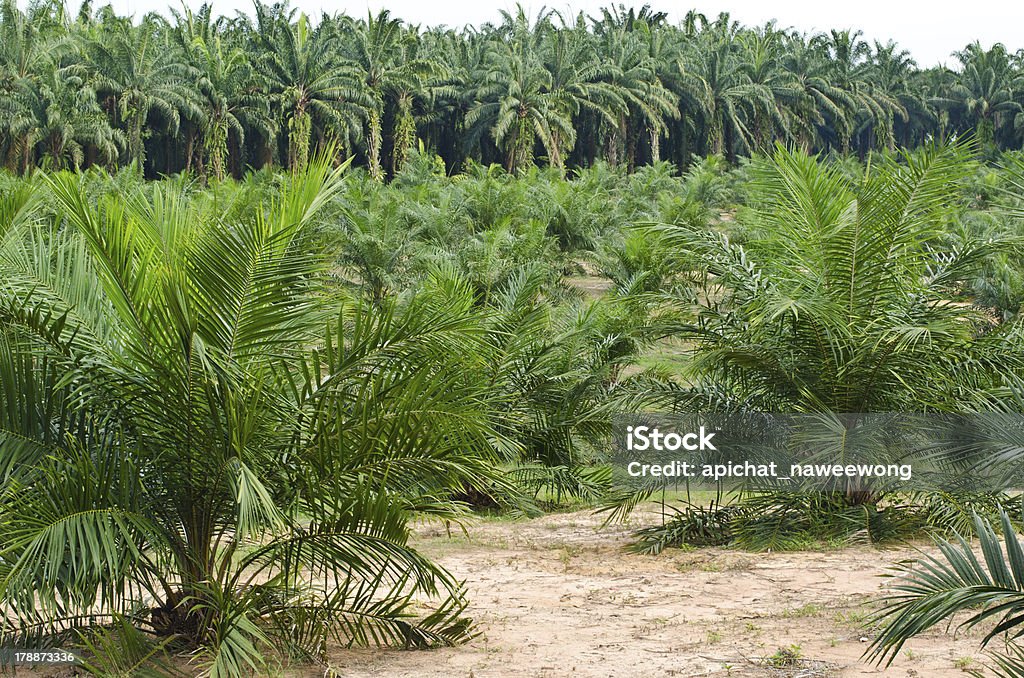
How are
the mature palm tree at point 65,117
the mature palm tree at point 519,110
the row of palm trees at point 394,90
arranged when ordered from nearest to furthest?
the mature palm tree at point 65,117
the row of palm trees at point 394,90
the mature palm tree at point 519,110

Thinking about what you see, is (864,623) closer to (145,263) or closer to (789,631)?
(789,631)

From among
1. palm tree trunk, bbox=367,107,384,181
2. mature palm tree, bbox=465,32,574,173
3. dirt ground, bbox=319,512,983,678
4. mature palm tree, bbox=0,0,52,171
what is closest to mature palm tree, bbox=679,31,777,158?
mature palm tree, bbox=465,32,574,173

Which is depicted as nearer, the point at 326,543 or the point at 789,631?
the point at 326,543

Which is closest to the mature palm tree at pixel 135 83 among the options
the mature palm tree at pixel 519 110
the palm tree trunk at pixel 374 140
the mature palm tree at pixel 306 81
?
the mature palm tree at pixel 306 81

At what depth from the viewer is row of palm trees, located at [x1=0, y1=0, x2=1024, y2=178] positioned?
3997cm

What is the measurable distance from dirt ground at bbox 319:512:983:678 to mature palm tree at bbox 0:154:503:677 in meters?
0.45

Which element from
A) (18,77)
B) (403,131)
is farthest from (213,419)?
(403,131)


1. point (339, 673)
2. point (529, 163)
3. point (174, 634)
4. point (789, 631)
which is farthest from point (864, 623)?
→ point (529, 163)

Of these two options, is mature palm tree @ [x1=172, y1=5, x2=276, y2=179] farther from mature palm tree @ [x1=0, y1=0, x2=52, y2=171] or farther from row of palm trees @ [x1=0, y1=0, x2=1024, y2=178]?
mature palm tree @ [x1=0, y1=0, x2=52, y2=171]

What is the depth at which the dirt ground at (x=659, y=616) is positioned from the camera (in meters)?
5.12

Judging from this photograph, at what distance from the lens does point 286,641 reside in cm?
519

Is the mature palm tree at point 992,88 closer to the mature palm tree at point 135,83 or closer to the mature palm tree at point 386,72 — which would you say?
the mature palm tree at point 386,72

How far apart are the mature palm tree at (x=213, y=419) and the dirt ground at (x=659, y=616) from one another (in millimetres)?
455

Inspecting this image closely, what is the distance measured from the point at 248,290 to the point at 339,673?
168 cm
